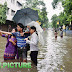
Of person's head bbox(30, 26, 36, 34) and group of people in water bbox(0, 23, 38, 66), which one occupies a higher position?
person's head bbox(30, 26, 36, 34)

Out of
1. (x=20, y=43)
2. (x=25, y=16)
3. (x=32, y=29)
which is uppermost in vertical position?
(x=25, y=16)

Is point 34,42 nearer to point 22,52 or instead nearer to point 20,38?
point 20,38

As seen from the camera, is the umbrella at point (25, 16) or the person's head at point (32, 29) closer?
the person's head at point (32, 29)

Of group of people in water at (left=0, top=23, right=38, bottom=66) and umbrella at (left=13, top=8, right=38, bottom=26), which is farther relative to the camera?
umbrella at (left=13, top=8, right=38, bottom=26)

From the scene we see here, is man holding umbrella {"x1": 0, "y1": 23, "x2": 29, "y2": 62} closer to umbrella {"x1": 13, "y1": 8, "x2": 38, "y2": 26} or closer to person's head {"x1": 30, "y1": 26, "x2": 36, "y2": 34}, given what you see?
person's head {"x1": 30, "y1": 26, "x2": 36, "y2": 34}

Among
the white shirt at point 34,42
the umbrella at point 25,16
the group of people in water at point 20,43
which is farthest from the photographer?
the umbrella at point 25,16

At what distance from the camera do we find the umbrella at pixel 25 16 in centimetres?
713

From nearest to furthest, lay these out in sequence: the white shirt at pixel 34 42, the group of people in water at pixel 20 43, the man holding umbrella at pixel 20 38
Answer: the white shirt at pixel 34 42, the group of people in water at pixel 20 43, the man holding umbrella at pixel 20 38

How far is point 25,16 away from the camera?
24.3ft

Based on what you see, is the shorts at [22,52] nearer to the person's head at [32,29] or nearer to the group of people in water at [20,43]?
the group of people in water at [20,43]

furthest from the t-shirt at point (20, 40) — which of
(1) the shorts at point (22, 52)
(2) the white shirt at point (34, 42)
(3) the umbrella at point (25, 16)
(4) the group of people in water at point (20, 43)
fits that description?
(3) the umbrella at point (25, 16)

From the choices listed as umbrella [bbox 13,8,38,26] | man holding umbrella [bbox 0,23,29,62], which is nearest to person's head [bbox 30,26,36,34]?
man holding umbrella [bbox 0,23,29,62]

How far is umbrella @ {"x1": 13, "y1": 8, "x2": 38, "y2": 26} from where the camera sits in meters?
7.13

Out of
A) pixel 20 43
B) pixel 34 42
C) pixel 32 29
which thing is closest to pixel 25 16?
pixel 32 29
